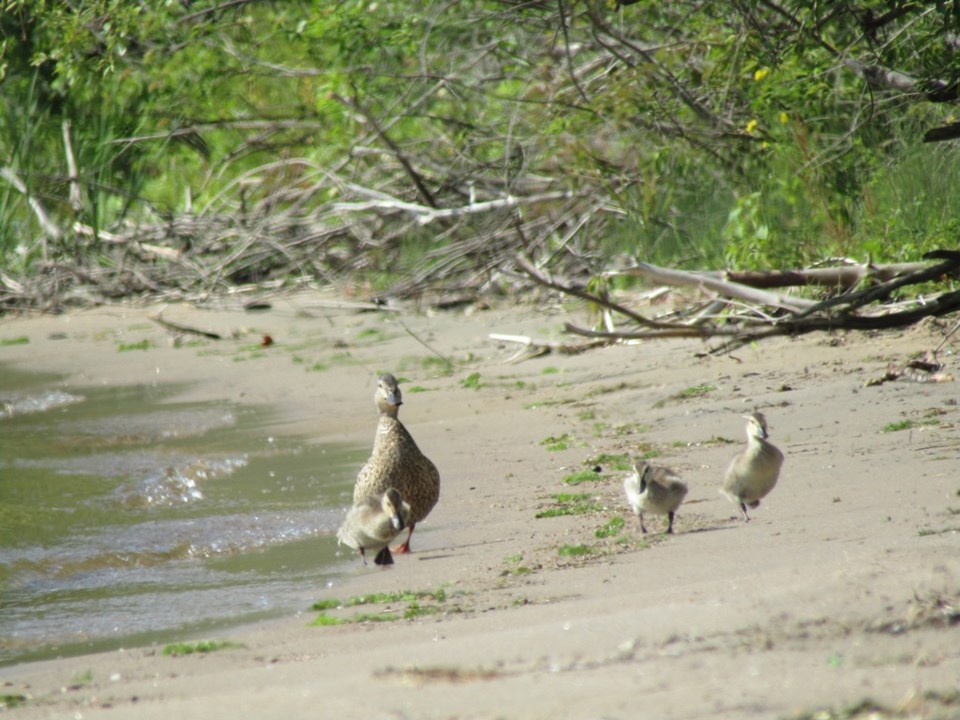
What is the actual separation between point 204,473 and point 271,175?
9195 millimetres

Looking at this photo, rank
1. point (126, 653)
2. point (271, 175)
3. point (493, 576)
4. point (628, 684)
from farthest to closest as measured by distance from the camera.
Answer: point (271, 175) → point (493, 576) → point (126, 653) → point (628, 684)

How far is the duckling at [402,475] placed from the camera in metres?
7.47

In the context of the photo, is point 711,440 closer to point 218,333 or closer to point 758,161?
point 758,161

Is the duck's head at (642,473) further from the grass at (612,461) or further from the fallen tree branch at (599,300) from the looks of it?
the fallen tree branch at (599,300)

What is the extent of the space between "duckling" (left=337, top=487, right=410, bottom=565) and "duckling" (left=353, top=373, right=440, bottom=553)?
11.6 inches

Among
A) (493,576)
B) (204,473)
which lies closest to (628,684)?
(493,576)

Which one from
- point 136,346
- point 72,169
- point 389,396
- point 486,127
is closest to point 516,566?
point 389,396

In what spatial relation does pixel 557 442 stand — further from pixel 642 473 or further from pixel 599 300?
pixel 599 300

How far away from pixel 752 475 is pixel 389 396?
2.40 m

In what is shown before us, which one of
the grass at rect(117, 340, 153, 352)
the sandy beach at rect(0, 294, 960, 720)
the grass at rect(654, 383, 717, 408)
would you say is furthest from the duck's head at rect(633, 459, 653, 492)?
the grass at rect(117, 340, 153, 352)

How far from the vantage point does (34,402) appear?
13578 mm

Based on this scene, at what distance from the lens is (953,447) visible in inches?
277

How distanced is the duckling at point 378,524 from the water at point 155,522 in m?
0.20

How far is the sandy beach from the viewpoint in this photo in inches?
143
